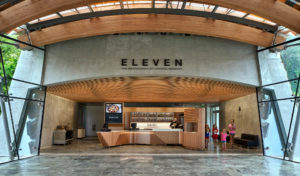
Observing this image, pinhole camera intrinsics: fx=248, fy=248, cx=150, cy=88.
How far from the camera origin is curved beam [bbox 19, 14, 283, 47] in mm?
10914

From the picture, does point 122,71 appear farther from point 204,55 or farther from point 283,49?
point 283,49

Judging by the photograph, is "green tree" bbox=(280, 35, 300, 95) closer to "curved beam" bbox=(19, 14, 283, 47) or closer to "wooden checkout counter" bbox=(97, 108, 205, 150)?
"curved beam" bbox=(19, 14, 283, 47)

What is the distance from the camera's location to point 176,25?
10961mm

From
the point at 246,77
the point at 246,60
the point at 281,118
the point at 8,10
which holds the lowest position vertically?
the point at 281,118

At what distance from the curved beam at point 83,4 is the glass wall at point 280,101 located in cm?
168

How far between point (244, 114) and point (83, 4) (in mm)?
12385

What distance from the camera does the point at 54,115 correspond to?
1641 centimetres

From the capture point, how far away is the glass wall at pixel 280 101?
1032 centimetres

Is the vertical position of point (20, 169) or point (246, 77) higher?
point (246, 77)

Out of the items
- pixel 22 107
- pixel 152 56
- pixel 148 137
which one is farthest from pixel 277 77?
pixel 22 107

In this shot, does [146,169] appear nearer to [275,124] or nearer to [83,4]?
[83,4]

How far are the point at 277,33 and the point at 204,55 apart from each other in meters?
3.42

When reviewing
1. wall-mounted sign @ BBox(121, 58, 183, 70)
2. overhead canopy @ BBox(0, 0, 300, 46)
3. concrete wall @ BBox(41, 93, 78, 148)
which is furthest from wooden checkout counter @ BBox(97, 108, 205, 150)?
overhead canopy @ BBox(0, 0, 300, 46)

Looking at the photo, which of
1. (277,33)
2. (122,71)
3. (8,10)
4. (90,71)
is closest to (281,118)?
(277,33)
